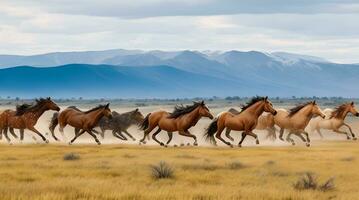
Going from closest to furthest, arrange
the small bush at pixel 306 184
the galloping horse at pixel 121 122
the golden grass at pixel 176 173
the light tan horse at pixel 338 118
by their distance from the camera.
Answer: the golden grass at pixel 176 173
the small bush at pixel 306 184
the galloping horse at pixel 121 122
the light tan horse at pixel 338 118

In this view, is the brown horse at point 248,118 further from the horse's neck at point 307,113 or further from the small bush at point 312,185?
the small bush at point 312,185

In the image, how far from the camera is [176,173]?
838 inches

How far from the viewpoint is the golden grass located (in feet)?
53.2

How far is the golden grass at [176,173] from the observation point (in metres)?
16.2

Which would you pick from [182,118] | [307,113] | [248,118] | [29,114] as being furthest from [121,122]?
[307,113]

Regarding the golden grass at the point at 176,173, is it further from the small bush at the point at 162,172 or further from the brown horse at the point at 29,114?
the brown horse at the point at 29,114

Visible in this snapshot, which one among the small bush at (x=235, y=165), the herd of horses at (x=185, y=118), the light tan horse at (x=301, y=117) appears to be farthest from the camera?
the light tan horse at (x=301, y=117)

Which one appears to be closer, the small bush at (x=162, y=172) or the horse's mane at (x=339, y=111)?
the small bush at (x=162, y=172)

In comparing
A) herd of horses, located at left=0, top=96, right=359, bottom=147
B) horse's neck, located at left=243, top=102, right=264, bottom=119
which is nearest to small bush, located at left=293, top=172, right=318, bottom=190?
herd of horses, located at left=0, top=96, right=359, bottom=147

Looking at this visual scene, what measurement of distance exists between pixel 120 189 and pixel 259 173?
624 centimetres

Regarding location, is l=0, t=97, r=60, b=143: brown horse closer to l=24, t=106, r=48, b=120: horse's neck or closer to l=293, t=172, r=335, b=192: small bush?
l=24, t=106, r=48, b=120: horse's neck

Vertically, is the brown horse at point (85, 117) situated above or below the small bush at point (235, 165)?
above

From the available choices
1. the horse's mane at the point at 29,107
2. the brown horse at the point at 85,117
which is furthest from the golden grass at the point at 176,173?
the horse's mane at the point at 29,107

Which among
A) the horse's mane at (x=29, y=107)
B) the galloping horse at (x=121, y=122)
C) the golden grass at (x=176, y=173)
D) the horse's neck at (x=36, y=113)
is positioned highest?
the horse's mane at (x=29, y=107)
